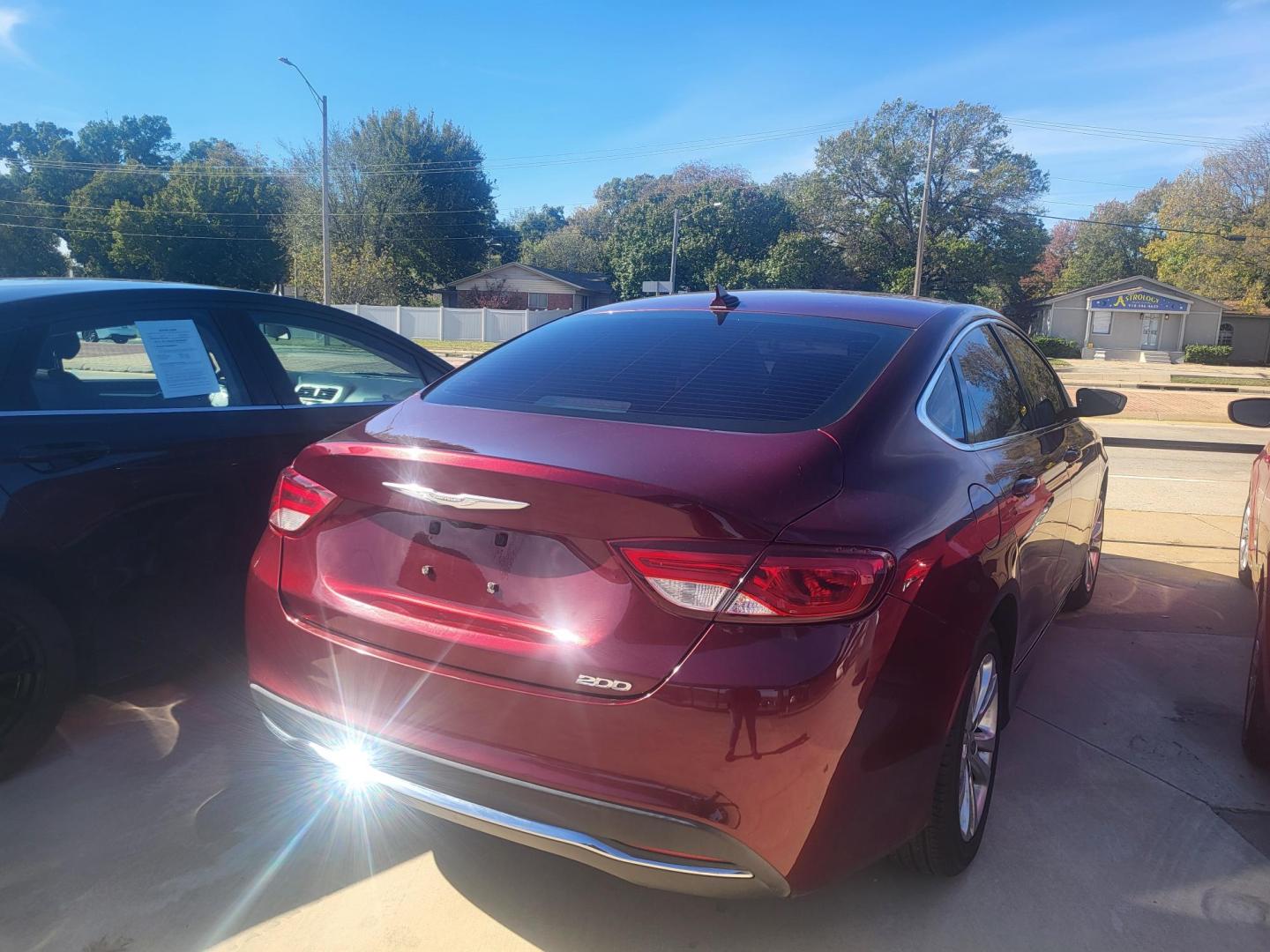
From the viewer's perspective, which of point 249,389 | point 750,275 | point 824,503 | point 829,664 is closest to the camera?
point 829,664

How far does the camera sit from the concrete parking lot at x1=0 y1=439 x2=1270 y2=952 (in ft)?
7.73

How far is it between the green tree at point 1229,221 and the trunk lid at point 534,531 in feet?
189

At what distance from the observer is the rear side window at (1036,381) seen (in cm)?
368

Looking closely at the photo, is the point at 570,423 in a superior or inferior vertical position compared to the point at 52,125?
Answer: inferior

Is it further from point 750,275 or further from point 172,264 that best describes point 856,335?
point 172,264

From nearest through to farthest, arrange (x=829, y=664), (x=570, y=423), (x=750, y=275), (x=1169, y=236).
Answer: (x=829, y=664), (x=570, y=423), (x=750, y=275), (x=1169, y=236)

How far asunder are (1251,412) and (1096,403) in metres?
0.73

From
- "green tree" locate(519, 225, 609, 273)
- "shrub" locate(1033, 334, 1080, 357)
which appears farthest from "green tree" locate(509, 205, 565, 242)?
"shrub" locate(1033, 334, 1080, 357)

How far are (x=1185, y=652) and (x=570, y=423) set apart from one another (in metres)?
3.74

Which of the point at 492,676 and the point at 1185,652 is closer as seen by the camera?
the point at 492,676

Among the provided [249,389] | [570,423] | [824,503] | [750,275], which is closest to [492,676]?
[570,423]

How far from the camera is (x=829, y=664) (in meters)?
1.85

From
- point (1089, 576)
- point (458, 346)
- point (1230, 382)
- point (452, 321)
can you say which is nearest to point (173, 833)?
point (1089, 576)

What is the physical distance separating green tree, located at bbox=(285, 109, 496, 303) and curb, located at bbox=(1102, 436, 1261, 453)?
43418 millimetres
